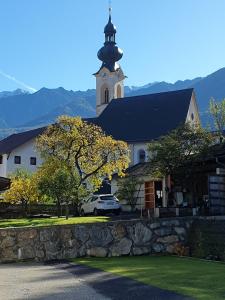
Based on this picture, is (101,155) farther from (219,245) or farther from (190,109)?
(190,109)

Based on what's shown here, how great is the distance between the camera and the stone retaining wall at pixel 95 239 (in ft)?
58.9

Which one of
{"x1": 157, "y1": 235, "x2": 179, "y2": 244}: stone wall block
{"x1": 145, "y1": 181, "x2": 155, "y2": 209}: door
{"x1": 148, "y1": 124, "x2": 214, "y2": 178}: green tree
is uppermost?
{"x1": 148, "y1": 124, "x2": 214, "y2": 178}: green tree

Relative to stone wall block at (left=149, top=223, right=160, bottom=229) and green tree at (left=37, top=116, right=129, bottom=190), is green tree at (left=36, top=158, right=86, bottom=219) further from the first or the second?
stone wall block at (left=149, top=223, right=160, bottom=229)

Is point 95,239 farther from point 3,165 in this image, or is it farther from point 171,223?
point 3,165

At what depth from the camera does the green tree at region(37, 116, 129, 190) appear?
110ft

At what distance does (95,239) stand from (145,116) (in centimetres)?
5065

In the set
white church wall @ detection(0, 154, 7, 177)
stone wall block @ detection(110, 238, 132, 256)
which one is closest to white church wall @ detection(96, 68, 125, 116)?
white church wall @ detection(0, 154, 7, 177)

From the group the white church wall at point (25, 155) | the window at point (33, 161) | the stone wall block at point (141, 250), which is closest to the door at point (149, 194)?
the stone wall block at point (141, 250)

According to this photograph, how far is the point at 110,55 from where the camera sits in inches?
3413

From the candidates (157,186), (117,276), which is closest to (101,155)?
(157,186)

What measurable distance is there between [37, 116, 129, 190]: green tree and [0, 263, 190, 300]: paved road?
714 inches

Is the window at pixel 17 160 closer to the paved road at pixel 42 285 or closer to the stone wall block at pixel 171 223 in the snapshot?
the stone wall block at pixel 171 223

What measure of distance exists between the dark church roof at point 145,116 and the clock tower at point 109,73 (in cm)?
1311

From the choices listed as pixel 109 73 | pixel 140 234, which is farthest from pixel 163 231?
pixel 109 73
